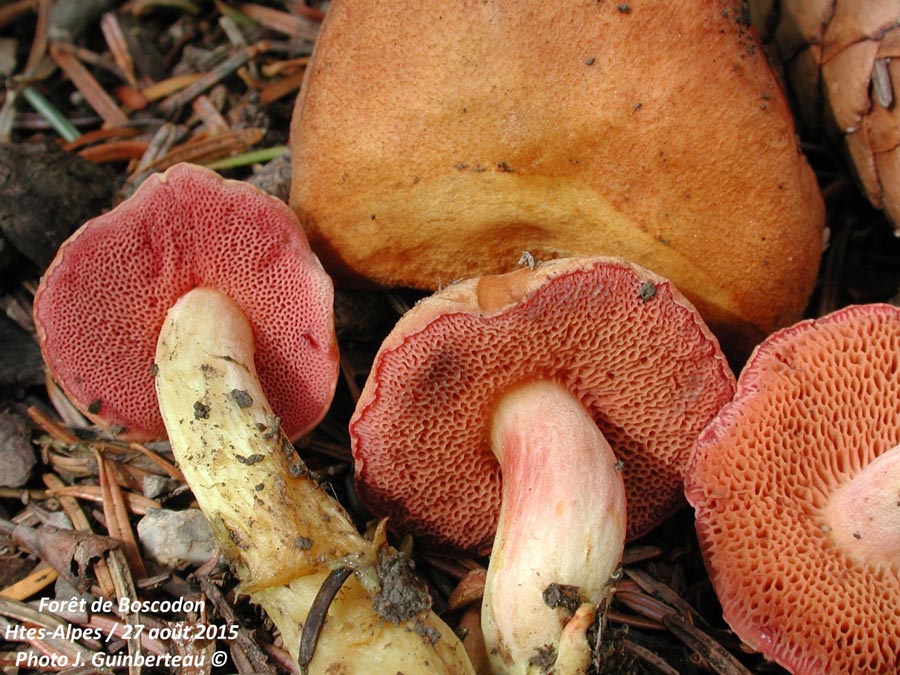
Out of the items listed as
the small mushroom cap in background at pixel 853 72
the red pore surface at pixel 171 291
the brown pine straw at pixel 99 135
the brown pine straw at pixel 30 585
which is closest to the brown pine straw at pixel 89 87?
the brown pine straw at pixel 99 135

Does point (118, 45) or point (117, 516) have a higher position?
point (118, 45)

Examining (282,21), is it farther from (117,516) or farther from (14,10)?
(117,516)

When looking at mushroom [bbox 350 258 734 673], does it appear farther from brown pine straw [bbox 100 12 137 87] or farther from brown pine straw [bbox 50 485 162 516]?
brown pine straw [bbox 100 12 137 87]

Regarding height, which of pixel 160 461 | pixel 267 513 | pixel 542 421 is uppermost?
pixel 542 421

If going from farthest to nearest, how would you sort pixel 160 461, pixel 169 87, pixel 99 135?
pixel 169 87 < pixel 99 135 < pixel 160 461

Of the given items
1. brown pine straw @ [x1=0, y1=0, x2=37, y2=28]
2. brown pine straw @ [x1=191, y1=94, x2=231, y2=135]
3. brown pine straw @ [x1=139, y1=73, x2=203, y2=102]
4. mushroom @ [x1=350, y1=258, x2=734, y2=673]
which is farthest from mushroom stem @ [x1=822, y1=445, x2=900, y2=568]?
brown pine straw @ [x1=0, y1=0, x2=37, y2=28]

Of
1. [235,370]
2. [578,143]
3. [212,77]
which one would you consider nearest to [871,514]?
[578,143]

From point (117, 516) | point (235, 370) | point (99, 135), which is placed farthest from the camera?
point (99, 135)
